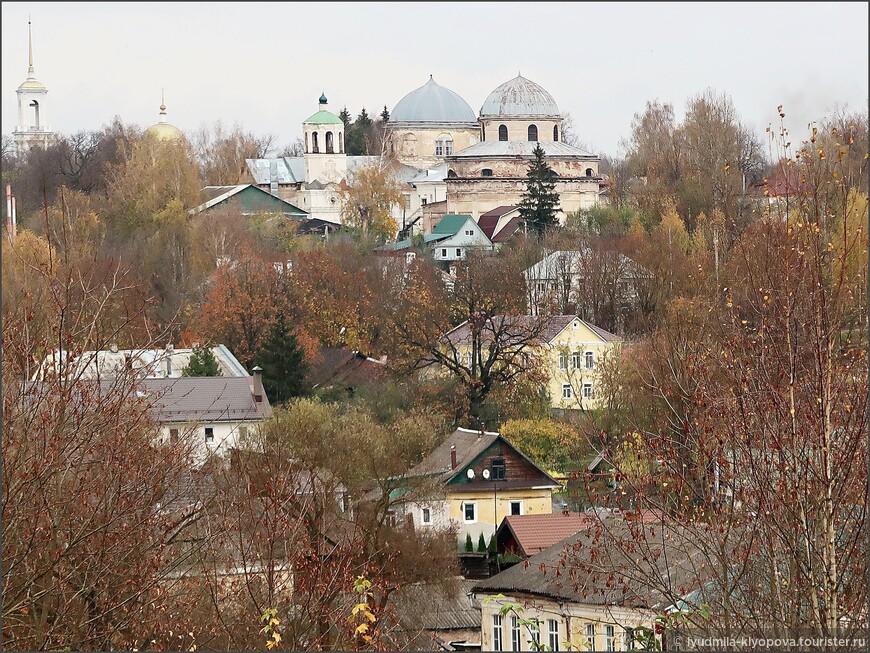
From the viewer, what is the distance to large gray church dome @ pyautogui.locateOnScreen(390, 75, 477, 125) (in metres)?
→ 75.0

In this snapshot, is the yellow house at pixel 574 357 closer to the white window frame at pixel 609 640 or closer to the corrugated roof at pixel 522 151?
the white window frame at pixel 609 640

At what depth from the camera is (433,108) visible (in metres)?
75.0

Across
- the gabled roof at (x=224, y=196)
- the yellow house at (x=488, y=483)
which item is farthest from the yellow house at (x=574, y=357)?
the gabled roof at (x=224, y=196)

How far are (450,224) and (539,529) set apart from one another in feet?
130

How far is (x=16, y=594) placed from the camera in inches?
278

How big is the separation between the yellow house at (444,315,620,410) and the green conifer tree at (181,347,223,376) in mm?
5108

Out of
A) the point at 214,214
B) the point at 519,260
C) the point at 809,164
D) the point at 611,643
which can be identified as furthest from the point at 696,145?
the point at 809,164

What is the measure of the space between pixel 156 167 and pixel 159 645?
142ft

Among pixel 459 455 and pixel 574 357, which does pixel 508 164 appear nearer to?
pixel 574 357

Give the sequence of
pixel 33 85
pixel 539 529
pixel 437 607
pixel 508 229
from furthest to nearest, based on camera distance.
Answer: pixel 33 85, pixel 508 229, pixel 539 529, pixel 437 607

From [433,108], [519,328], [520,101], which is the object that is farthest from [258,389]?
[433,108]

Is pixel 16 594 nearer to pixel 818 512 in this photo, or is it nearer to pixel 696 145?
pixel 818 512

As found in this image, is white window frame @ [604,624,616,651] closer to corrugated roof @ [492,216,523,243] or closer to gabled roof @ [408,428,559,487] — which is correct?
gabled roof @ [408,428,559,487]

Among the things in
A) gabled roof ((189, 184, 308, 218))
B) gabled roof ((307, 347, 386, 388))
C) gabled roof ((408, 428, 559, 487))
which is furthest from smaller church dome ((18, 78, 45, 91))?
gabled roof ((408, 428, 559, 487))
